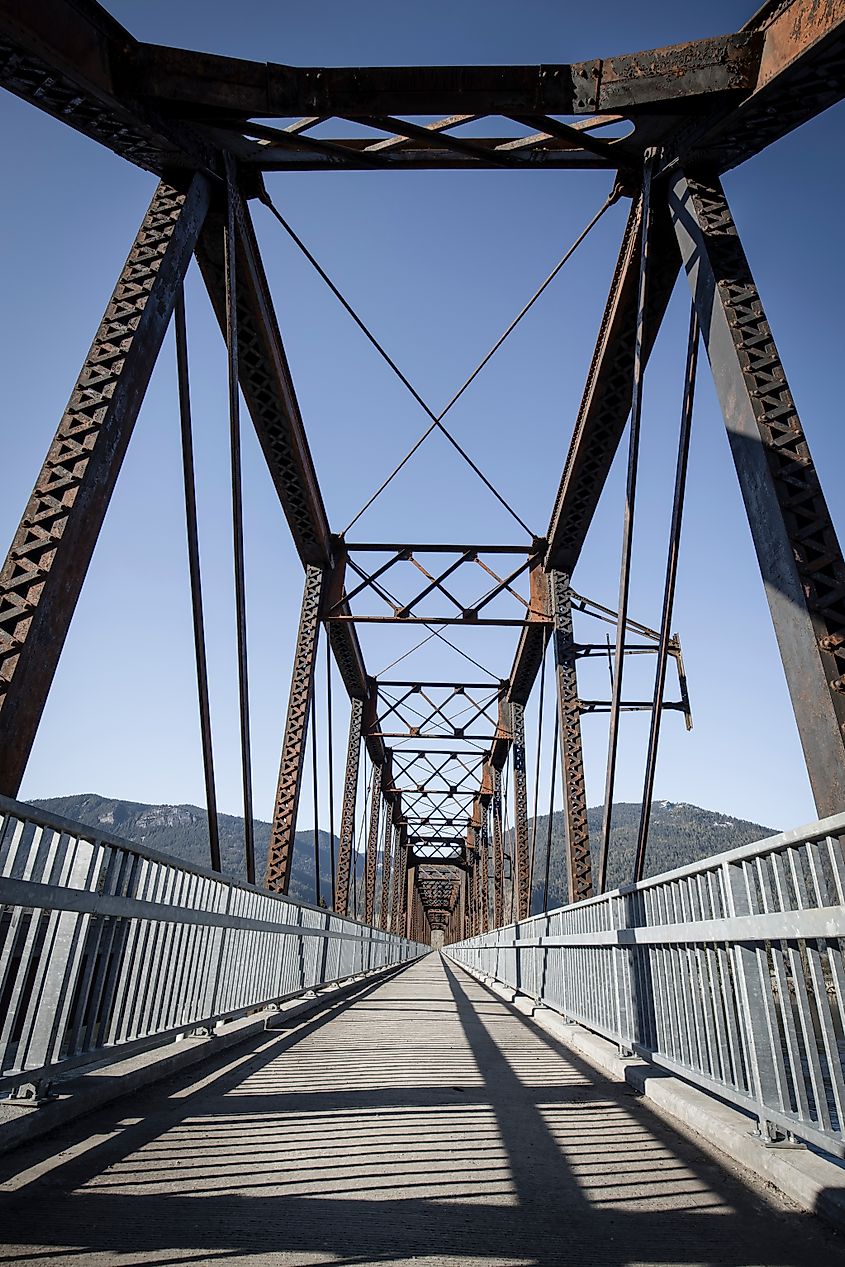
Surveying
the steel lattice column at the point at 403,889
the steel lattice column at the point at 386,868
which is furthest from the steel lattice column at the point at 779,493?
the steel lattice column at the point at 403,889

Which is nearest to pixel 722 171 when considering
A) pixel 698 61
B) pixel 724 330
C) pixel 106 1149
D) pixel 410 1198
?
pixel 698 61

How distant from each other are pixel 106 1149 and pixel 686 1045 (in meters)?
3.00

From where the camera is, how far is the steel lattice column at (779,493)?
4.31m

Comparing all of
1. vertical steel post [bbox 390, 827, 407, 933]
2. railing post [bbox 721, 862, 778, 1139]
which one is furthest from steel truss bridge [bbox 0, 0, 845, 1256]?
vertical steel post [bbox 390, 827, 407, 933]

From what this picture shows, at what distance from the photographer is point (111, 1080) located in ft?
13.2

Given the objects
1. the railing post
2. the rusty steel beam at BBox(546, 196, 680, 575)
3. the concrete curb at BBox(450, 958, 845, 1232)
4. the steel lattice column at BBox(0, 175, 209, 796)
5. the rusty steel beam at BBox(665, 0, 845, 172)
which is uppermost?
the rusty steel beam at BBox(546, 196, 680, 575)

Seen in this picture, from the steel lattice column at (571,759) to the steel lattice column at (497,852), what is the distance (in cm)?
1456

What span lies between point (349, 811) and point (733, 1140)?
60.0ft

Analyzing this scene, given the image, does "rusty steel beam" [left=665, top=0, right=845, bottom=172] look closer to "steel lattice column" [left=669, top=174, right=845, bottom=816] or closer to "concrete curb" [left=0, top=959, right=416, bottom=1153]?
"steel lattice column" [left=669, top=174, right=845, bottom=816]

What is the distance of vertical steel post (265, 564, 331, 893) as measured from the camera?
11055 millimetres

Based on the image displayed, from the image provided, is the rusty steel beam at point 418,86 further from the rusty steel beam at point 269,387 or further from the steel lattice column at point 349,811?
the steel lattice column at point 349,811

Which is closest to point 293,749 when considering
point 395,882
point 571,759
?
point 571,759

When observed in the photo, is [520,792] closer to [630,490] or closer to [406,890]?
[630,490]

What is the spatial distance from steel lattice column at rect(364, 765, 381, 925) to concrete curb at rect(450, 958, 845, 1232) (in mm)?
23216
